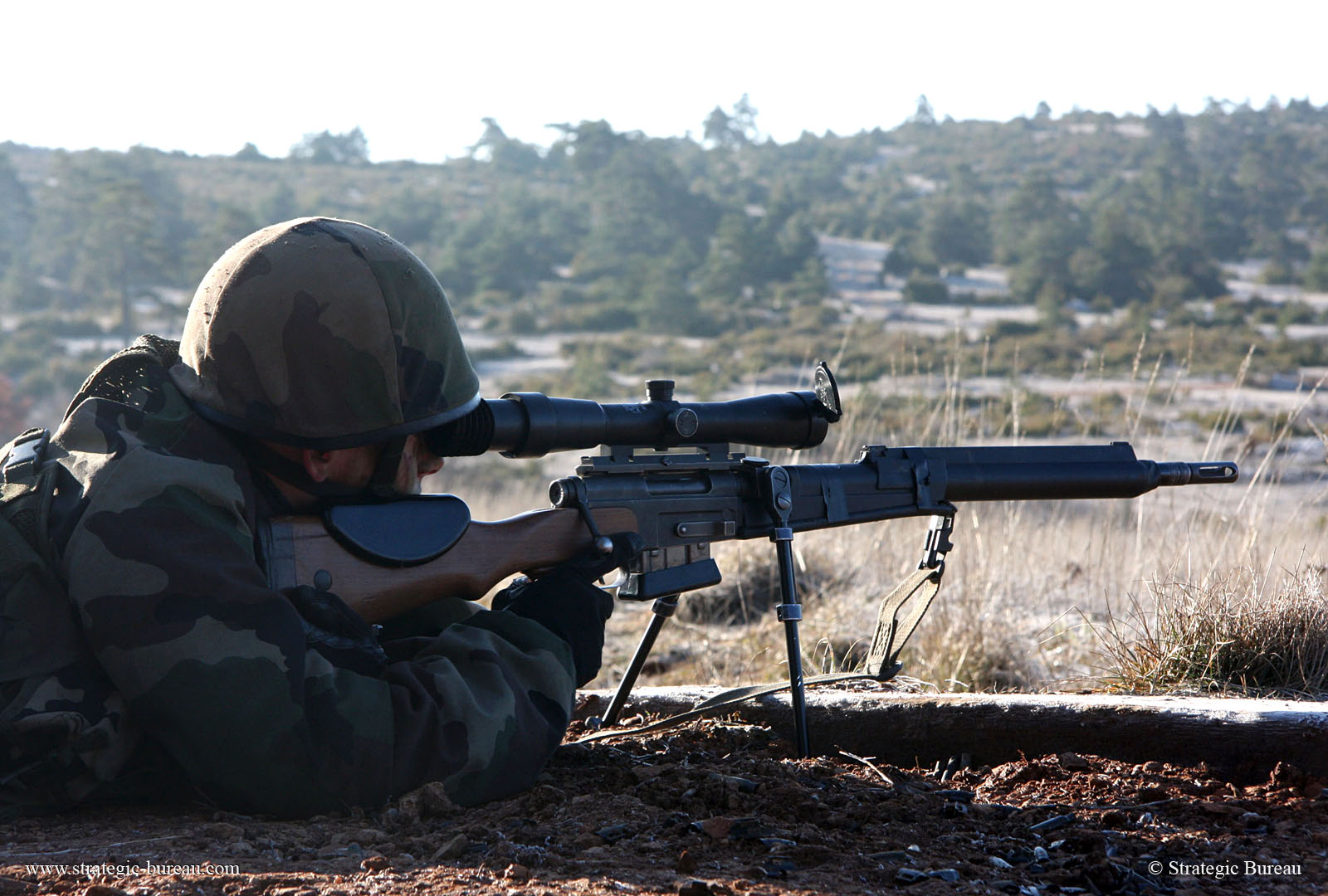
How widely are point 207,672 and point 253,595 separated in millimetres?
183

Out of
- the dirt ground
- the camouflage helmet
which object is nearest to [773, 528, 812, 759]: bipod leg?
the dirt ground

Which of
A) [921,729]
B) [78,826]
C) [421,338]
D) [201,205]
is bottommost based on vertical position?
[921,729]

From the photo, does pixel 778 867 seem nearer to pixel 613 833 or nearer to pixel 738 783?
pixel 613 833

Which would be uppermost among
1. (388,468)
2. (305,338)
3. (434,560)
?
(305,338)

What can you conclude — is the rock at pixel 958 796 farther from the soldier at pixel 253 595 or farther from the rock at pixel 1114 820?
the soldier at pixel 253 595

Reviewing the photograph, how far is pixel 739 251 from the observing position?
1939 inches

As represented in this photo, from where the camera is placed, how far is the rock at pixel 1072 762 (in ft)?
10.2

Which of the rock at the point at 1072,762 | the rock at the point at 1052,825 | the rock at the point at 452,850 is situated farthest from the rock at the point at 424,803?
the rock at the point at 1072,762

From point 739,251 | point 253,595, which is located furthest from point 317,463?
point 739,251

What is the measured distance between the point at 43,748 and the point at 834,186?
7158 centimetres

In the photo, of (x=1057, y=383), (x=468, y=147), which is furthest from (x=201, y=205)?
(x=1057, y=383)

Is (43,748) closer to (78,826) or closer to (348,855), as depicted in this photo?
(78,826)

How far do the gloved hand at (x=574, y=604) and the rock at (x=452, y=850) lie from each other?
626mm

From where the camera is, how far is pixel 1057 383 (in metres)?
30.3
